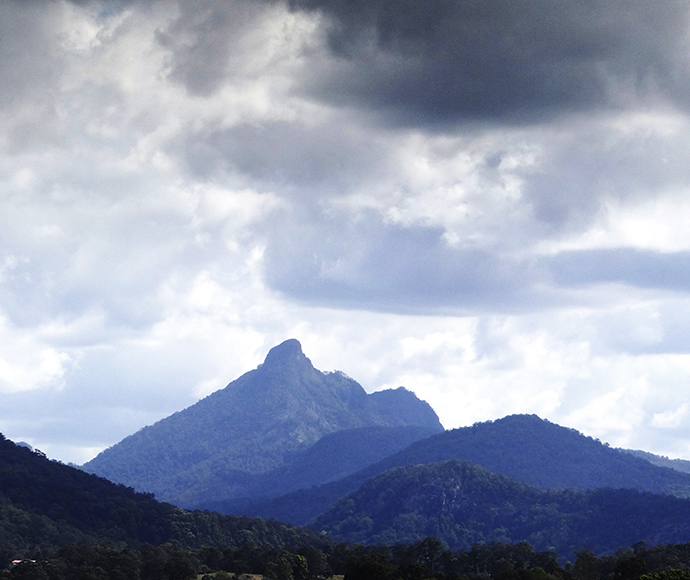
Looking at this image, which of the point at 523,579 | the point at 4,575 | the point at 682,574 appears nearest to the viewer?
the point at 682,574

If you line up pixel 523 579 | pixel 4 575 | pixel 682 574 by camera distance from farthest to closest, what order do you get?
1. pixel 4 575
2. pixel 523 579
3. pixel 682 574

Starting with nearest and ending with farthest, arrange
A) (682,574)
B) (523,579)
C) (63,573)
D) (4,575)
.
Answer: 1. (682,574)
2. (523,579)
3. (4,575)
4. (63,573)

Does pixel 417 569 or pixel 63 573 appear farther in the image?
pixel 63 573

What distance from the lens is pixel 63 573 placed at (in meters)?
195

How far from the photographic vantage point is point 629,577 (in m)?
176

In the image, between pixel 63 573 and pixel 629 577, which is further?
pixel 63 573

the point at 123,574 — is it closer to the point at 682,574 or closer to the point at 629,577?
→ the point at 629,577

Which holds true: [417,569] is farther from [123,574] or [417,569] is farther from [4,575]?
[4,575]

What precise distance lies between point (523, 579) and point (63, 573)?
83535 mm

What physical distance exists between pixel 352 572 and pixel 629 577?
45323 millimetres

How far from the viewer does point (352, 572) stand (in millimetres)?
177125

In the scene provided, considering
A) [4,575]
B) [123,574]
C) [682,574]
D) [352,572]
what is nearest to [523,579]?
[352,572]

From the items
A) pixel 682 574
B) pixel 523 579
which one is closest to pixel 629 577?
pixel 523 579

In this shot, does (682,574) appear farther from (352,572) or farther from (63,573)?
(63,573)
